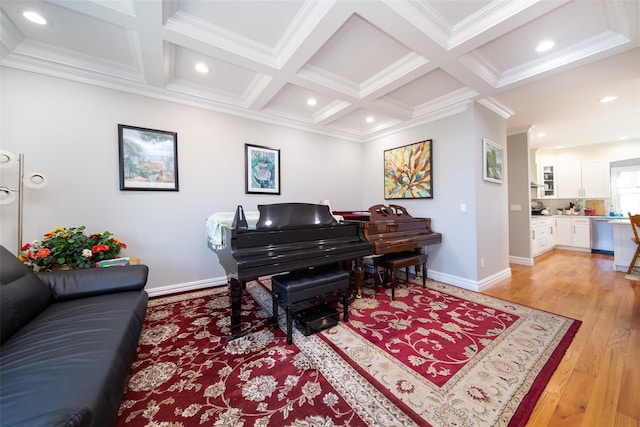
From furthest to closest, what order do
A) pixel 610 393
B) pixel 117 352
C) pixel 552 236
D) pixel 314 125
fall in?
pixel 552 236 → pixel 314 125 → pixel 610 393 → pixel 117 352

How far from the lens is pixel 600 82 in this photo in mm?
2736

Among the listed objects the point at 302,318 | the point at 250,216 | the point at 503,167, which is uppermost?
the point at 503,167

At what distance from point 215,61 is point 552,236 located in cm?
777

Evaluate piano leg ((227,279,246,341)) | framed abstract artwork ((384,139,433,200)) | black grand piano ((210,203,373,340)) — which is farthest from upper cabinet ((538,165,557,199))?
piano leg ((227,279,246,341))

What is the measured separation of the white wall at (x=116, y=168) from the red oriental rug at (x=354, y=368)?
0.87m

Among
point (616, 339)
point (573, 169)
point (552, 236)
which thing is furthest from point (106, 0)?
point (573, 169)

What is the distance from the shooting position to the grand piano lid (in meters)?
2.07

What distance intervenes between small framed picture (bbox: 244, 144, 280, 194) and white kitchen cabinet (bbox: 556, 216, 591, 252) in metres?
6.95

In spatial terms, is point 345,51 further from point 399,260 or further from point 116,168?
point 116,168

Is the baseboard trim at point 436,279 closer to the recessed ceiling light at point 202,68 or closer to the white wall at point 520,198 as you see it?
the white wall at point 520,198

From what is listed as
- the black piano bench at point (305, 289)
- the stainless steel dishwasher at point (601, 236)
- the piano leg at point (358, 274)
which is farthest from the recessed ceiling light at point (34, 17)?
the stainless steel dishwasher at point (601, 236)

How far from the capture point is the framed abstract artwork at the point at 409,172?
11.7ft

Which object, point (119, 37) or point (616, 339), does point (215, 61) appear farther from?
point (616, 339)

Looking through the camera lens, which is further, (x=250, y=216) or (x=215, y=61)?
(x=250, y=216)
